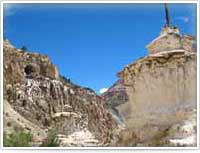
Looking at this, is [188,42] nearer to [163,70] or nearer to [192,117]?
[163,70]

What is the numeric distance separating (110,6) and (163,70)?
114 centimetres

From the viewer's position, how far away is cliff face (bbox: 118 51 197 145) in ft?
20.7

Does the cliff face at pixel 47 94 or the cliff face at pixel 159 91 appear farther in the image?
the cliff face at pixel 47 94

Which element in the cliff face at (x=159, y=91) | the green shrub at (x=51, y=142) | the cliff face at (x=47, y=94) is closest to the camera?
the green shrub at (x=51, y=142)

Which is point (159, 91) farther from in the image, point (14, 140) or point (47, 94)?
point (47, 94)

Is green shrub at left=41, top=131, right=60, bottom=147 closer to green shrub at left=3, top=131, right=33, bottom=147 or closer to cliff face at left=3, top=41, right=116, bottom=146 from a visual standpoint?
A: green shrub at left=3, top=131, right=33, bottom=147

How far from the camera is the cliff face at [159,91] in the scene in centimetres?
630

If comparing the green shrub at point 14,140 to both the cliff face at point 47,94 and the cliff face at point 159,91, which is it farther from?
the cliff face at point 47,94

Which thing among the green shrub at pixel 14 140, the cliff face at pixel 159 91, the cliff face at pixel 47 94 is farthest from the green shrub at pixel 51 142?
the cliff face at pixel 47 94

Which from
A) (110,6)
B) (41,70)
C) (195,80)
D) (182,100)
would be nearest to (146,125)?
(182,100)

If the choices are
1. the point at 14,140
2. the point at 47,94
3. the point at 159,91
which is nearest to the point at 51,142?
the point at 14,140

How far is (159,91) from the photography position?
22.1ft

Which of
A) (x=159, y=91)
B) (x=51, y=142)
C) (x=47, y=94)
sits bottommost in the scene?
(x=51, y=142)

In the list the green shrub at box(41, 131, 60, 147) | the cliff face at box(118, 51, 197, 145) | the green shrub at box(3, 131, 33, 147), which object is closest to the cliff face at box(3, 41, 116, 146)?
the cliff face at box(118, 51, 197, 145)
